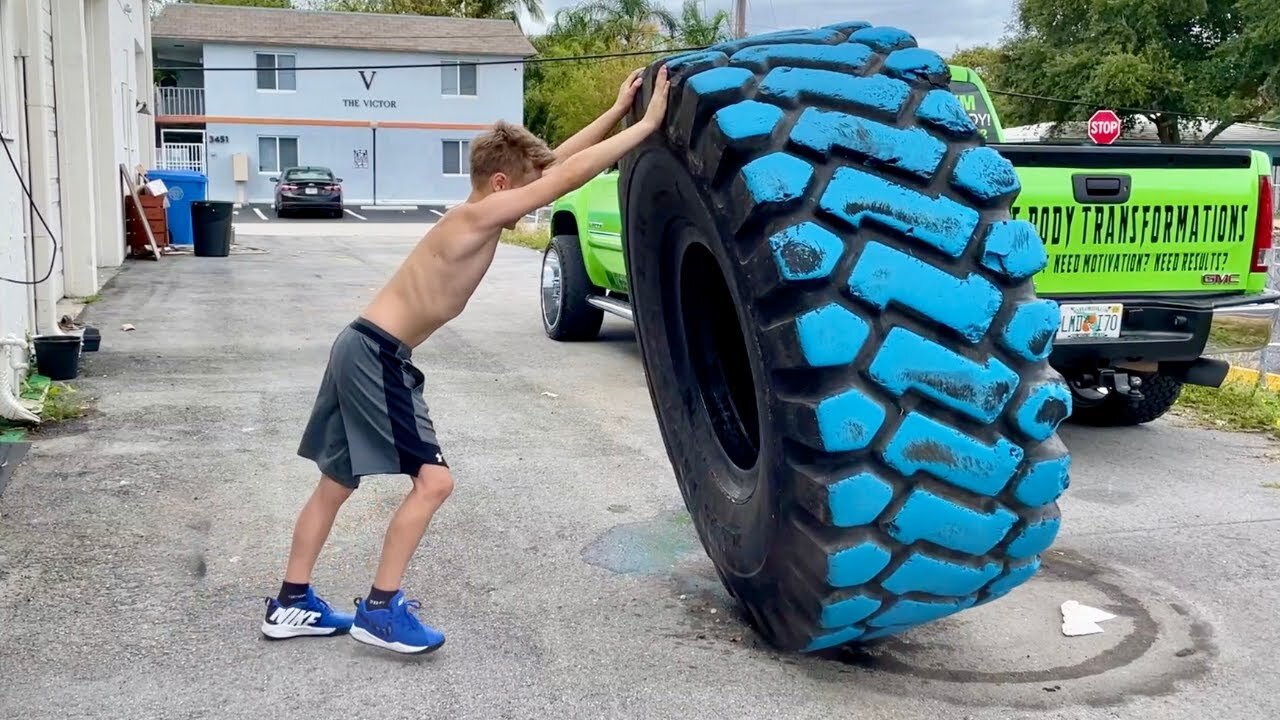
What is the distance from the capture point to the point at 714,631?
378cm

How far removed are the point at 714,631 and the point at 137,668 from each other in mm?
1672

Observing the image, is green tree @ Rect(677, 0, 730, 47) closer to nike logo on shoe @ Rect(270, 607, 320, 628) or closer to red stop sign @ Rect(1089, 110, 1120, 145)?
red stop sign @ Rect(1089, 110, 1120, 145)

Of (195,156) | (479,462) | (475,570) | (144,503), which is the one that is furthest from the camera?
(195,156)

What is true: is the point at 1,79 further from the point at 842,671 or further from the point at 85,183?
the point at 842,671

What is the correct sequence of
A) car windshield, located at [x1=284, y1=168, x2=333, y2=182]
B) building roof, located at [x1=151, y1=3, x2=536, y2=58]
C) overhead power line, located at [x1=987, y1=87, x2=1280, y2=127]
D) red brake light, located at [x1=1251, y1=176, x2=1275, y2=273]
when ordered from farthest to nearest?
building roof, located at [x1=151, y1=3, x2=536, y2=58] → overhead power line, located at [x1=987, y1=87, x2=1280, y2=127] → car windshield, located at [x1=284, y1=168, x2=333, y2=182] → red brake light, located at [x1=1251, y1=176, x2=1275, y2=273]

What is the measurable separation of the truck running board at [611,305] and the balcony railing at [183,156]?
37972 millimetres

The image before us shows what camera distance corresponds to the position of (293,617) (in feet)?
12.0

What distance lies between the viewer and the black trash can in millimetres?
17719

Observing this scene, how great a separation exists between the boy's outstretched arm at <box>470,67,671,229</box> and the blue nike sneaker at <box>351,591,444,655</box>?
114 cm

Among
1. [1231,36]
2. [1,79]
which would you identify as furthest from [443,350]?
[1231,36]

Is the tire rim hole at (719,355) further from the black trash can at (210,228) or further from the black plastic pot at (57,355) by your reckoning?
the black trash can at (210,228)

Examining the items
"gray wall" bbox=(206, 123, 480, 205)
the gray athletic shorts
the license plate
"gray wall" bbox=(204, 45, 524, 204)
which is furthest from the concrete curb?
"gray wall" bbox=(204, 45, 524, 204)

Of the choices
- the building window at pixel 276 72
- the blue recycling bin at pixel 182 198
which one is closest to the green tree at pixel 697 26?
Answer: the building window at pixel 276 72

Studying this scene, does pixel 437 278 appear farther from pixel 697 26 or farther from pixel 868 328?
pixel 697 26
